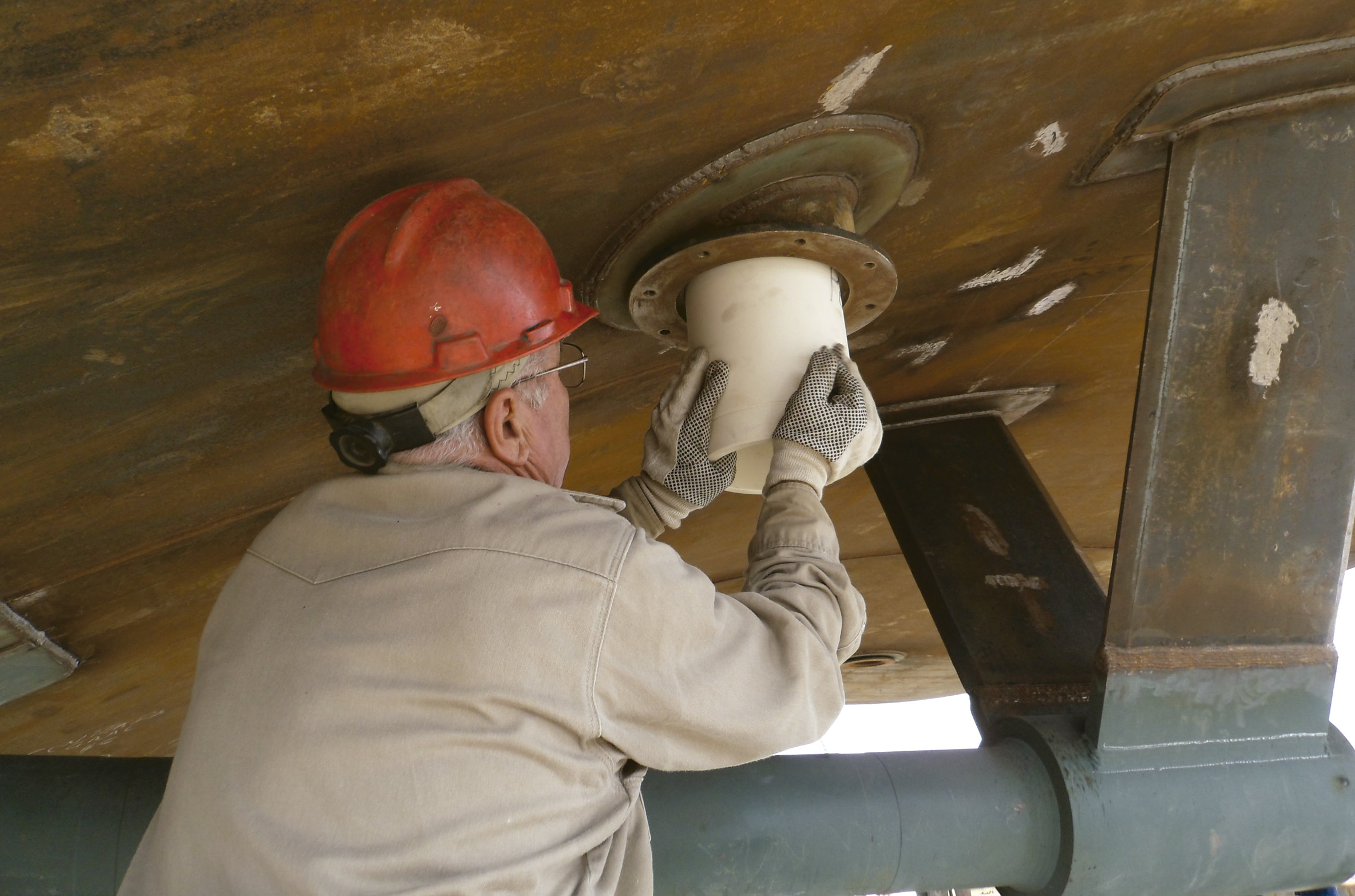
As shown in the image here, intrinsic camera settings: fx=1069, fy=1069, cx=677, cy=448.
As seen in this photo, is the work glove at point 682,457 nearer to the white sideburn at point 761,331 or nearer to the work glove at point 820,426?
the white sideburn at point 761,331

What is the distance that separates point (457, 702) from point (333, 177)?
0.78 m

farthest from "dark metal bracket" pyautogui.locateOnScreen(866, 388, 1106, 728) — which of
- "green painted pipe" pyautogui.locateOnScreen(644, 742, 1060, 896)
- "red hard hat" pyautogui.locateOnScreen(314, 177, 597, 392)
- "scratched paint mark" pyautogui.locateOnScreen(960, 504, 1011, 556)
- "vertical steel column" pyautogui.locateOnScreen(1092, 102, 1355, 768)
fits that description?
"red hard hat" pyautogui.locateOnScreen(314, 177, 597, 392)

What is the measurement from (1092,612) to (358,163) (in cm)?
200

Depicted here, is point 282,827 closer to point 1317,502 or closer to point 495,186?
point 495,186

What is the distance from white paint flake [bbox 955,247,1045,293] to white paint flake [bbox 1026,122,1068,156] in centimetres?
48

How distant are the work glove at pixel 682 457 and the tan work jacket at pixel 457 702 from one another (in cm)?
53

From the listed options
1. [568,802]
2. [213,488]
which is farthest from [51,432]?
[568,802]

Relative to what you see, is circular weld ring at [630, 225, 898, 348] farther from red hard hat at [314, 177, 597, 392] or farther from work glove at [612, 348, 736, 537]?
red hard hat at [314, 177, 597, 392]

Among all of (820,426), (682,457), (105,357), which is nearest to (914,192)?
(820,426)

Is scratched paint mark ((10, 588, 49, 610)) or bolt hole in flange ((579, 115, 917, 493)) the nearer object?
bolt hole in flange ((579, 115, 917, 493))

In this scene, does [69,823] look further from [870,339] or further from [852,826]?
[870,339]

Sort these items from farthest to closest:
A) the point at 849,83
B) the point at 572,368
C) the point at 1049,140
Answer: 1. the point at 572,368
2. the point at 1049,140
3. the point at 849,83

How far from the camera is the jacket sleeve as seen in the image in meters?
1.44

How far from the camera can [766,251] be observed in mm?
2070
